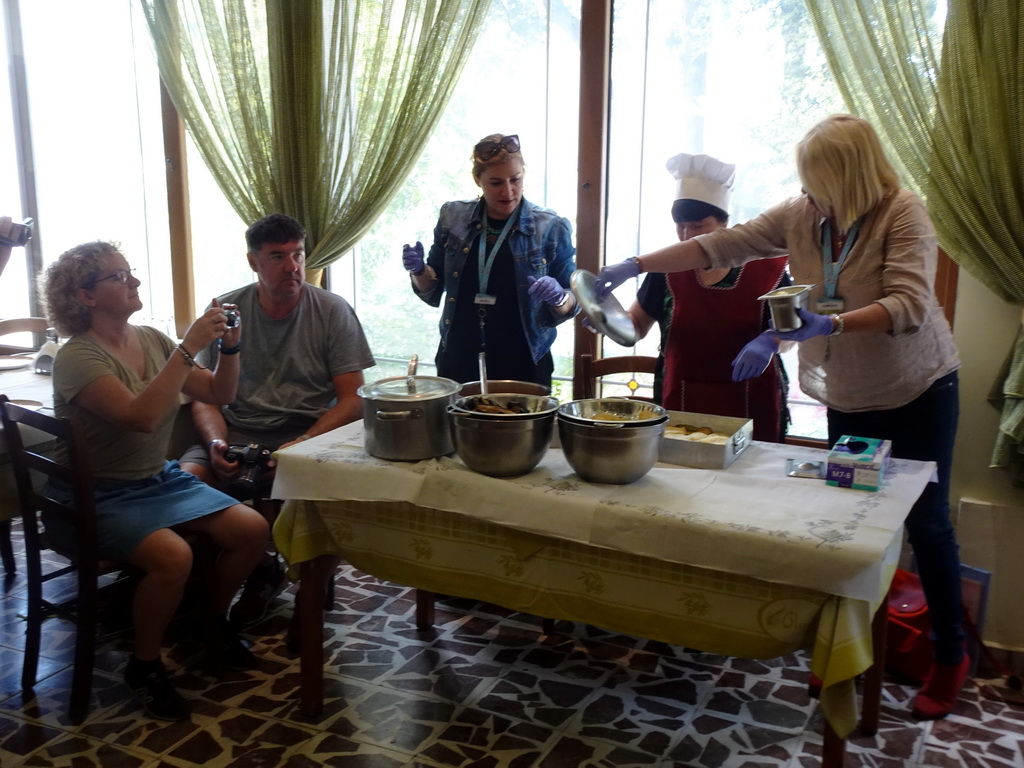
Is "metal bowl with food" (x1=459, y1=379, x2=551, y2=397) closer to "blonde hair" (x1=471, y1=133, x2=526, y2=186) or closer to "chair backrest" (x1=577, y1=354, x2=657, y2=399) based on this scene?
"chair backrest" (x1=577, y1=354, x2=657, y2=399)

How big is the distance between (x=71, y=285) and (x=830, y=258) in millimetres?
1868

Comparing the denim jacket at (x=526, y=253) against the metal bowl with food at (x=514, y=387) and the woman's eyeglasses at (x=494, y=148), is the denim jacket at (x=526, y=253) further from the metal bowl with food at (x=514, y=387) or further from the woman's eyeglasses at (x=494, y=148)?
the metal bowl with food at (x=514, y=387)

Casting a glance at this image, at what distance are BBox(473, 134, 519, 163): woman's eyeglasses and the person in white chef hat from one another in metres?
0.47

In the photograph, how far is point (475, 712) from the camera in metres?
2.16

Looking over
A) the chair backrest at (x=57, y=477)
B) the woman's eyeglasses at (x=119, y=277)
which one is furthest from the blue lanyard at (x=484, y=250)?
the chair backrest at (x=57, y=477)

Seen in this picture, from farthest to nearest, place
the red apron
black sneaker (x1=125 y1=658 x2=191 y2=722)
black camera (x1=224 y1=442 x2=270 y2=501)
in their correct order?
black camera (x1=224 y1=442 x2=270 y2=501) → the red apron → black sneaker (x1=125 y1=658 x2=191 y2=722)

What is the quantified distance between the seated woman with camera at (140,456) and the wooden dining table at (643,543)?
35 centimetres

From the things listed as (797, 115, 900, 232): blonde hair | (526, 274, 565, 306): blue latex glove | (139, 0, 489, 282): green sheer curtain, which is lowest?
(526, 274, 565, 306): blue latex glove

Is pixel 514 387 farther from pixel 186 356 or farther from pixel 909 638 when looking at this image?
pixel 909 638

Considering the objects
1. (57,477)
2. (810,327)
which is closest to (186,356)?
(57,477)

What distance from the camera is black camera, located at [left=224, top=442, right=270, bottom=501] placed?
8.16 feet

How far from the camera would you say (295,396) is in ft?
8.80

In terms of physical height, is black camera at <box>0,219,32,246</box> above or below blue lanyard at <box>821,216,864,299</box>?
above

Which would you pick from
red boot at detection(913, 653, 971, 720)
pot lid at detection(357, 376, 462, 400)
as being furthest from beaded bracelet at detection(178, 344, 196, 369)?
red boot at detection(913, 653, 971, 720)
